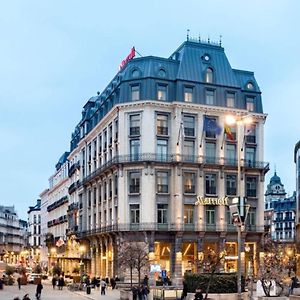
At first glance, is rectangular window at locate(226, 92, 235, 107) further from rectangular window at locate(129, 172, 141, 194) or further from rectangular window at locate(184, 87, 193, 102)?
rectangular window at locate(129, 172, 141, 194)

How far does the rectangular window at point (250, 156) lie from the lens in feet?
266

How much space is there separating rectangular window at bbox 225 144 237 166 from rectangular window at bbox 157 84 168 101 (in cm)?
1023

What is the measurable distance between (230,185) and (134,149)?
42.4 feet

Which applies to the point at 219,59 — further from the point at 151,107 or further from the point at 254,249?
the point at 254,249

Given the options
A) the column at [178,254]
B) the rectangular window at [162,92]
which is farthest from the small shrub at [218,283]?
the rectangular window at [162,92]

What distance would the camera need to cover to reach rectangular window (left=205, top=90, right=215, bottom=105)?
79000mm

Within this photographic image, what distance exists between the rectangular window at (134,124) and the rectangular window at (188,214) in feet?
35.0

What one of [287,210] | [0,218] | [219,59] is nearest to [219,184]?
[219,59]

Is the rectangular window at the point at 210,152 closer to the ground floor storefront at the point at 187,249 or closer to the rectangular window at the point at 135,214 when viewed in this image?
the ground floor storefront at the point at 187,249

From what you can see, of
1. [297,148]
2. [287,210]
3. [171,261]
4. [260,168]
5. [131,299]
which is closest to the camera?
[131,299]

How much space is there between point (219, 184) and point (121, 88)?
16.8 metres

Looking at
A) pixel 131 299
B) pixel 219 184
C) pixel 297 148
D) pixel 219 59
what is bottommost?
pixel 131 299

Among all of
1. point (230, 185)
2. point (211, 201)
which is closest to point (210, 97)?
point (230, 185)

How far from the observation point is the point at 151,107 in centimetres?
7625
